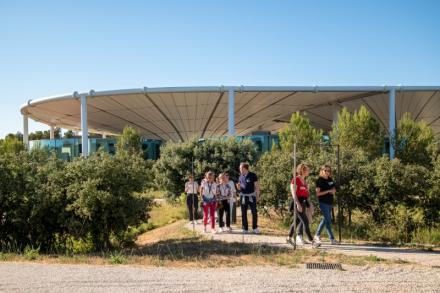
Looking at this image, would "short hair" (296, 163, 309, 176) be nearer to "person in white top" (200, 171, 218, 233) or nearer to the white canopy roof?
"person in white top" (200, 171, 218, 233)

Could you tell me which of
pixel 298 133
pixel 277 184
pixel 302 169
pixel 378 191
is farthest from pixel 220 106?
pixel 302 169

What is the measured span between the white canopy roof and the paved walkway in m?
17.0

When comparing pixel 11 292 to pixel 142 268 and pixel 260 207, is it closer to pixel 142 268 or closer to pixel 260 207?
pixel 142 268

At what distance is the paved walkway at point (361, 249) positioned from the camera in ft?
24.6

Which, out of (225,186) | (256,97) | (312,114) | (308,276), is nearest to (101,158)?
(225,186)

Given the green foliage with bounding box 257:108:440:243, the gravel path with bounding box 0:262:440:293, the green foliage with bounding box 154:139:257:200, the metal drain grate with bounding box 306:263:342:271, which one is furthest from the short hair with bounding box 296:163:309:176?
the green foliage with bounding box 154:139:257:200

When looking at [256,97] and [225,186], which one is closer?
[225,186]

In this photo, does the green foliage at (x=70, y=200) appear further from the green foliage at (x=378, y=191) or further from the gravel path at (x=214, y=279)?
the green foliage at (x=378, y=191)

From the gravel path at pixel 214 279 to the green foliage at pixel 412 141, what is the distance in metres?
15.5

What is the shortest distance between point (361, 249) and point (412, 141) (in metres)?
16.4

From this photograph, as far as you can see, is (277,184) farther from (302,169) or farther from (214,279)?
(214,279)

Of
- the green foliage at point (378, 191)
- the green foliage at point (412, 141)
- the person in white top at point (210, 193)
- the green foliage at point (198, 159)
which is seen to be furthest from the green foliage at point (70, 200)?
the green foliage at point (412, 141)

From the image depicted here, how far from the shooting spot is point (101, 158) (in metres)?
10.4

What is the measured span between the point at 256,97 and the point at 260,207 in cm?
2109
